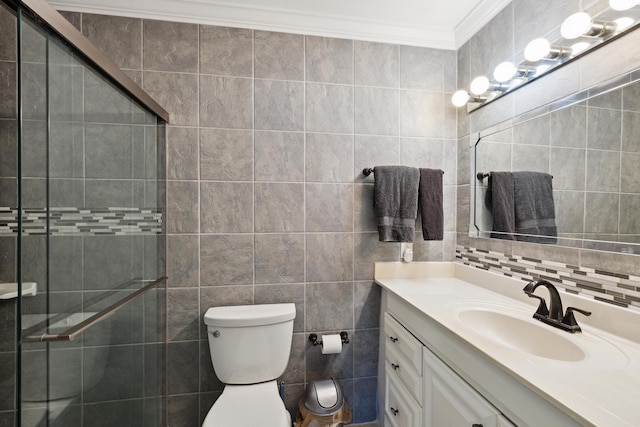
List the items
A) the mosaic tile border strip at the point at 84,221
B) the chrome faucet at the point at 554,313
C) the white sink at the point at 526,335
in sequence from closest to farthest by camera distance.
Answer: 1. the mosaic tile border strip at the point at 84,221
2. the white sink at the point at 526,335
3. the chrome faucet at the point at 554,313

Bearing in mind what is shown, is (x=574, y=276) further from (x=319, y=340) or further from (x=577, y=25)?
(x=319, y=340)

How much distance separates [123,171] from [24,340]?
2.23 ft

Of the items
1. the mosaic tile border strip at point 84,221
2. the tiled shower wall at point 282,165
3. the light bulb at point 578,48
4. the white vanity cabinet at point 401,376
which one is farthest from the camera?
the tiled shower wall at point 282,165

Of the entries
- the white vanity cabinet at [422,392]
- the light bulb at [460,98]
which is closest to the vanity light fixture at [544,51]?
the light bulb at [460,98]

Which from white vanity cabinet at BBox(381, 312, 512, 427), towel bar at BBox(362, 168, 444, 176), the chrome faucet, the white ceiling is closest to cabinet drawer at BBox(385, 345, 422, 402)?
white vanity cabinet at BBox(381, 312, 512, 427)

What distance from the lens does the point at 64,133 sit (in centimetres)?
82

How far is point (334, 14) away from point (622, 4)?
3.97ft

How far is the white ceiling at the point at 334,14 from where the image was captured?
4.76 feet

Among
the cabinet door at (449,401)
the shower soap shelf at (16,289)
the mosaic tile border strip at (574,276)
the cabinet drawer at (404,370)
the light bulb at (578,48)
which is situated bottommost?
the cabinet drawer at (404,370)

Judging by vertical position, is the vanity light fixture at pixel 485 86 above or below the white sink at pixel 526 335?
above

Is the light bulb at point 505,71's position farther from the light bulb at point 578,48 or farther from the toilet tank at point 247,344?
the toilet tank at point 247,344

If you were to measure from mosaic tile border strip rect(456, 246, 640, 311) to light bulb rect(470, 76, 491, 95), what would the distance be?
873mm

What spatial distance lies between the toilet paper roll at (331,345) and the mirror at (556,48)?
60.3 inches

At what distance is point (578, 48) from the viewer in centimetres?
108
